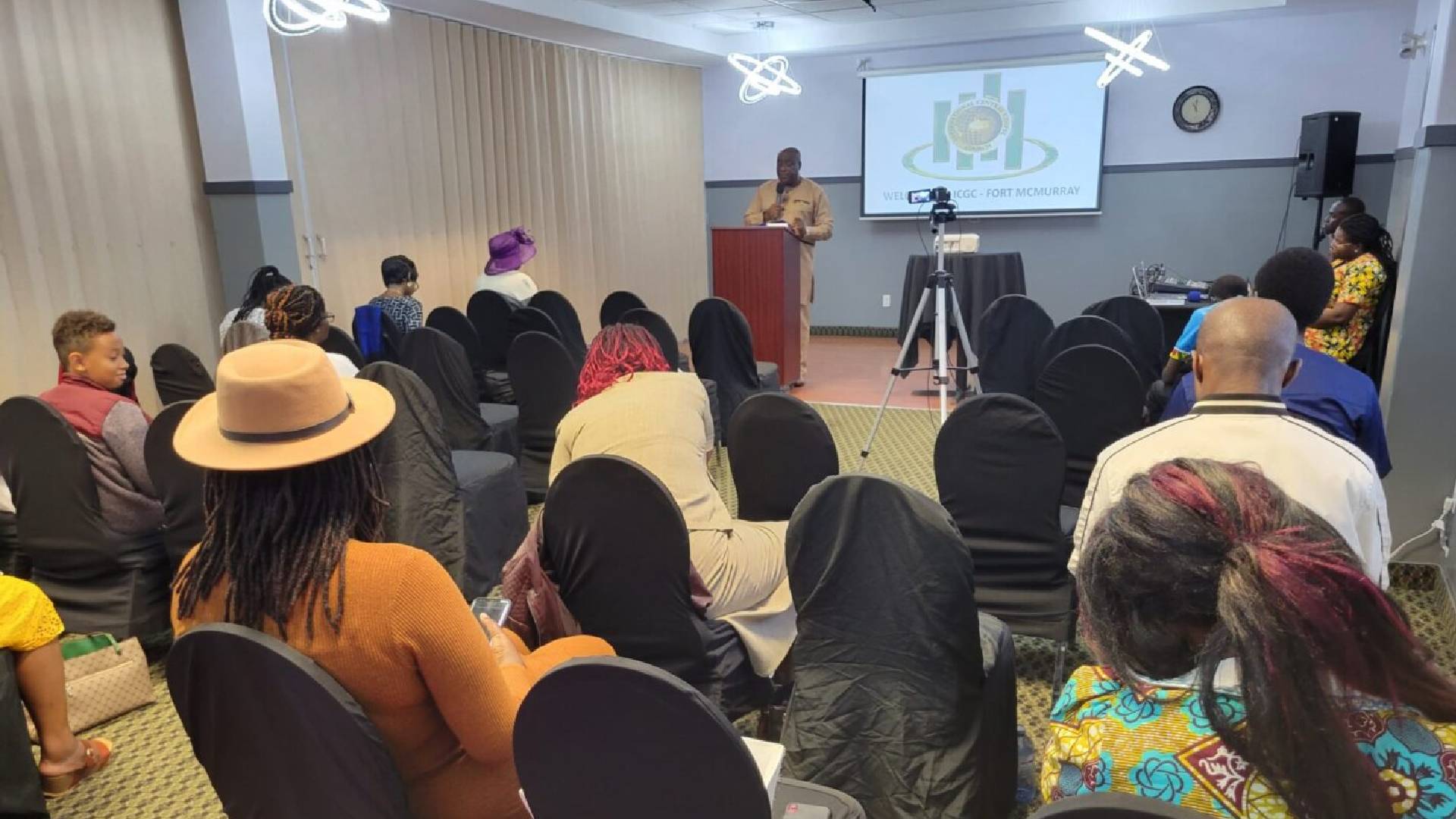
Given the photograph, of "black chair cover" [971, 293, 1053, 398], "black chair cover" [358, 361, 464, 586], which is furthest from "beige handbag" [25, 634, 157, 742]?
"black chair cover" [971, 293, 1053, 398]

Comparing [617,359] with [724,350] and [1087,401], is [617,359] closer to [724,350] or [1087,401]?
[1087,401]

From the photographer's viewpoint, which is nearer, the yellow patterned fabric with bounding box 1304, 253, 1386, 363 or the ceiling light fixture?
the yellow patterned fabric with bounding box 1304, 253, 1386, 363

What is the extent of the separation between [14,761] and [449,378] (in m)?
2.11

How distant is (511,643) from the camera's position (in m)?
1.67

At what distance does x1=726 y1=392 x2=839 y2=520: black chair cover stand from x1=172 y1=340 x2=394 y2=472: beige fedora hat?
1.37 m

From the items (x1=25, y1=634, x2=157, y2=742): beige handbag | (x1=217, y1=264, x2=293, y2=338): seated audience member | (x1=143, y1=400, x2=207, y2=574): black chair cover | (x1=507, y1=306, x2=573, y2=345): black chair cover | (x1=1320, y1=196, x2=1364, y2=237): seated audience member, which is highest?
(x1=1320, y1=196, x2=1364, y2=237): seated audience member

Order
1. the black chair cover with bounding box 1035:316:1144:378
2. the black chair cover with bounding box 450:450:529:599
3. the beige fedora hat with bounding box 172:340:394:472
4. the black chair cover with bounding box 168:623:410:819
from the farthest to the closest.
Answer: the black chair cover with bounding box 1035:316:1144:378 < the black chair cover with bounding box 450:450:529:599 < the beige fedora hat with bounding box 172:340:394:472 < the black chair cover with bounding box 168:623:410:819

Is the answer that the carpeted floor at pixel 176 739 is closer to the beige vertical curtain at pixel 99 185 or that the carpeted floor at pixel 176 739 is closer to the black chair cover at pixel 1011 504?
the black chair cover at pixel 1011 504

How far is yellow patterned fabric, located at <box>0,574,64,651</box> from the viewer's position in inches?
82.0

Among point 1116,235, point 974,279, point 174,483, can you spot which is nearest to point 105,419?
point 174,483

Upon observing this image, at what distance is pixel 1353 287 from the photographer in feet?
13.1

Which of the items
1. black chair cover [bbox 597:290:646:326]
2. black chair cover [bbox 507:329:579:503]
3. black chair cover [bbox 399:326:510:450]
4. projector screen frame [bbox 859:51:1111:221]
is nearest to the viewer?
black chair cover [bbox 399:326:510:450]

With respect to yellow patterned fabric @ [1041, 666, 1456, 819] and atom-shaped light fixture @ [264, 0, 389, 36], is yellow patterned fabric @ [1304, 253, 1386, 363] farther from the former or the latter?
atom-shaped light fixture @ [264, 0, 389, 36]

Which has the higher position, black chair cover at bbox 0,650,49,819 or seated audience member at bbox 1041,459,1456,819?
seated audience member at bbox 1041,459,1456,819
